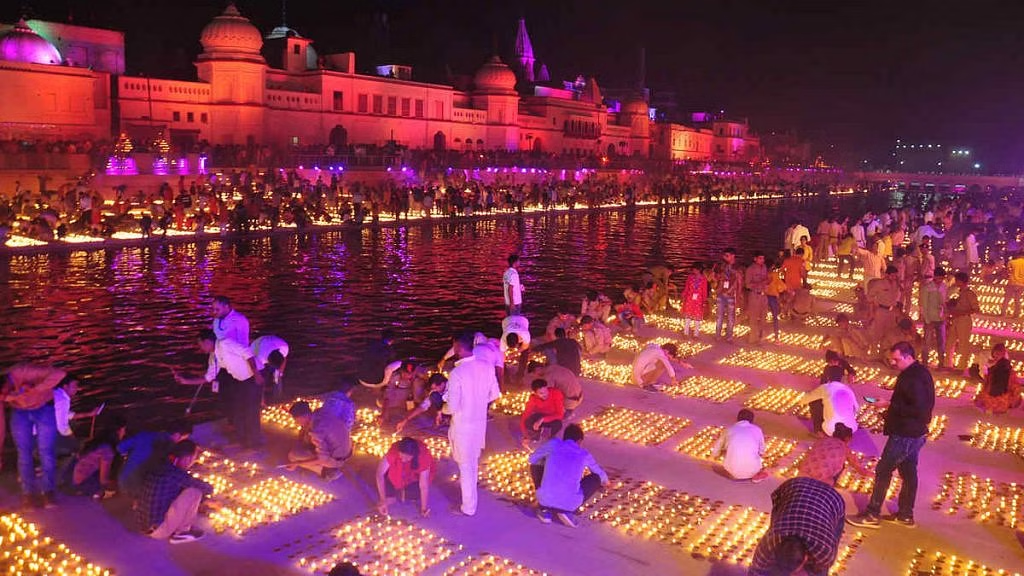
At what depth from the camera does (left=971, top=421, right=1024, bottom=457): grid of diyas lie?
9.55 meters

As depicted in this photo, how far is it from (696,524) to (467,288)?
549 inches

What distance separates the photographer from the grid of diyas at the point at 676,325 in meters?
15.4

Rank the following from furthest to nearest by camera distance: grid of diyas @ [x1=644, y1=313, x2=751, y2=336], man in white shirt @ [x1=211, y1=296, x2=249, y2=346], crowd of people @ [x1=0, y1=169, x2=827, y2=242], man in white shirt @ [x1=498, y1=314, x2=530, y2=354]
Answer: crowd of people @ [x1=0, y1=169, x2=827, y2=242], grid of diyas @ [x1=644, y1=313, x2=751, y2=336], man in white shirt @ [x1=498, y1=314, x2=530, y2=354], man in white shirt @ [x1=211, y1=296, x2=249, y2=346]

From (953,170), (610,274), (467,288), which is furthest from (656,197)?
(953,170)

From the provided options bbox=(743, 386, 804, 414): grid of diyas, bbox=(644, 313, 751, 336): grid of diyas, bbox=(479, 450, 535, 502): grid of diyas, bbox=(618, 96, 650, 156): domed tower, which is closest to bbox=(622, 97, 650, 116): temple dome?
bbox=(618, 96, 650, 156): domed tower

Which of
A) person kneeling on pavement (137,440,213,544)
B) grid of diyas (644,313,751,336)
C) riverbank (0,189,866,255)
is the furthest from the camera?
riverbank (0,189,866,255)

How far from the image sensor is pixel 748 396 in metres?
11.4

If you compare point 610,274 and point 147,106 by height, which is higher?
point 147,106

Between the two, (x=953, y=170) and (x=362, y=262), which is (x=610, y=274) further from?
(x=953, y=170)

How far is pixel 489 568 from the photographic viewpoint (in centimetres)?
652

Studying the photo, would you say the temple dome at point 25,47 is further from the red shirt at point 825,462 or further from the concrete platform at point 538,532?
the red shirt at point 825,462

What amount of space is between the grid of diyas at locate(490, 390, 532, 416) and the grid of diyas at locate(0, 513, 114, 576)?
204 inches

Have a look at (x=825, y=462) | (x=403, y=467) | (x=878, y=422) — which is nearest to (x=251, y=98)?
(x=878, y=422)

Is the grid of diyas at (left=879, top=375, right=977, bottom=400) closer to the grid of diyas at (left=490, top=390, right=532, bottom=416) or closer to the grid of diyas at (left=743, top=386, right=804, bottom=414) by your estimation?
the grid of diyas at (left=743, top=386, right=804, bottom=414)
